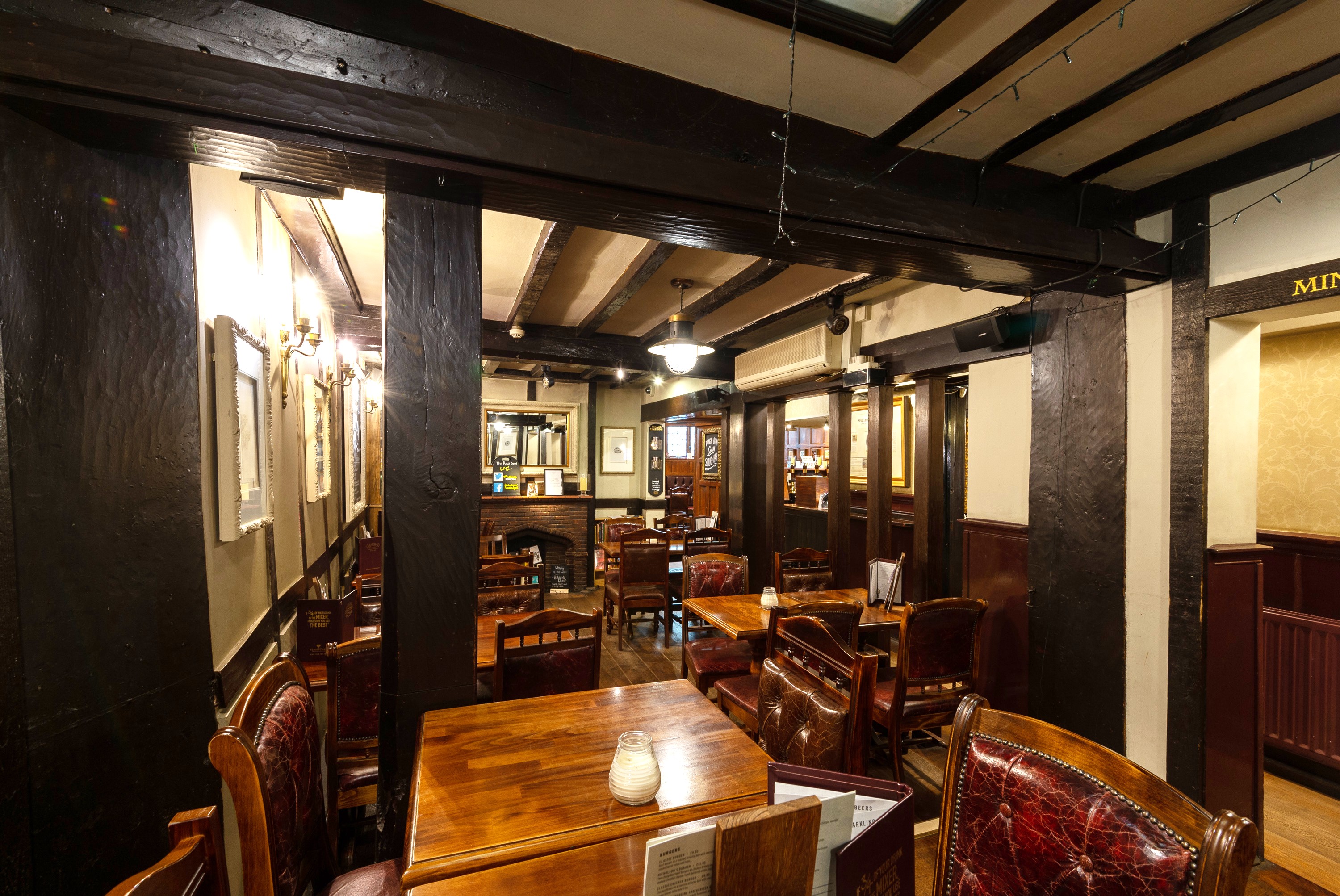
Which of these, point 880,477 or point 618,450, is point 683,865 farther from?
point 618,450

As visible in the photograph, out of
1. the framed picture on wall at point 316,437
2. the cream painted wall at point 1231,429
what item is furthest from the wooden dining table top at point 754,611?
the framed picture on wall at point 316,437

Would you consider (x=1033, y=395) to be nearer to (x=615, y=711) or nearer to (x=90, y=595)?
(x=615, y=711)

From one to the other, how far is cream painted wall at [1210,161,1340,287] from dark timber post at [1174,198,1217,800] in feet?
0.17

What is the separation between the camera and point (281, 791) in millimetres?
1221

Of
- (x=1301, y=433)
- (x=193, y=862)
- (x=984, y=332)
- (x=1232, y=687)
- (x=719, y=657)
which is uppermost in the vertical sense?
(x=984, y=332)

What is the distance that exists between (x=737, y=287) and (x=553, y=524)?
4.43m

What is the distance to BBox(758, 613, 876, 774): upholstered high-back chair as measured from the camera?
5.08 ft

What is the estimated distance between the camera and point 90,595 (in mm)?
1320

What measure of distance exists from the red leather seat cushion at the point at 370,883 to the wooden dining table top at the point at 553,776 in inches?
10.2

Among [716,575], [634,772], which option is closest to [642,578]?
[716,575]

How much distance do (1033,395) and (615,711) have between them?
2.57m

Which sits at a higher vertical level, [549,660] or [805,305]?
[805,305]

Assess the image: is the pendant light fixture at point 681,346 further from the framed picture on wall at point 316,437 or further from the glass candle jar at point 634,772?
the glass candle jar at point 634,772

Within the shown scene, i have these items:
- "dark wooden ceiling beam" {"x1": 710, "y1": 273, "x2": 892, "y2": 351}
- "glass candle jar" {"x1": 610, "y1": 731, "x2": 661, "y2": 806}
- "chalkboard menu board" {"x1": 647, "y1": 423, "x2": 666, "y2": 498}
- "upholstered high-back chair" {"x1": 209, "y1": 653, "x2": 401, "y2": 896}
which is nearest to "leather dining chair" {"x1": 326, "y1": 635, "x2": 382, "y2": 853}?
"upholstered high-back chair" {"x1": 209, "y1": 653, "x2": 401, "y2": 896}
